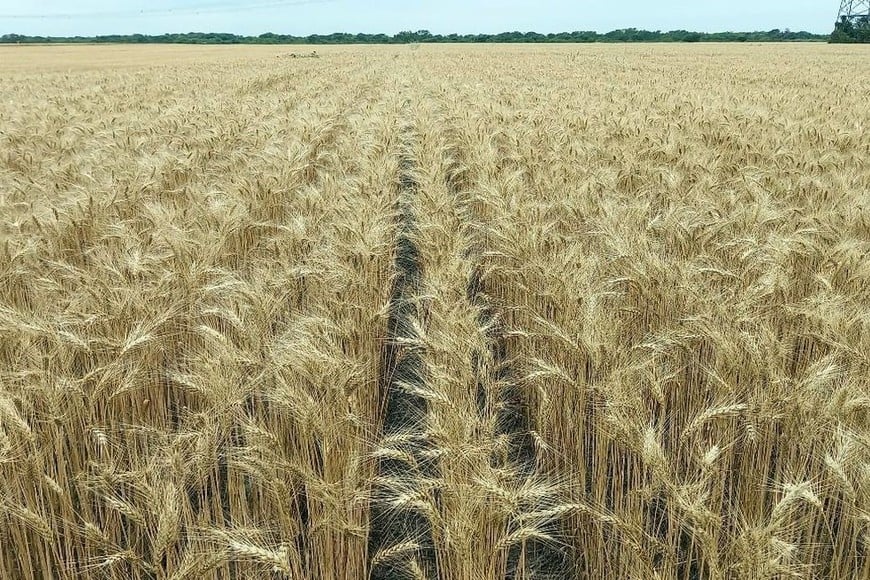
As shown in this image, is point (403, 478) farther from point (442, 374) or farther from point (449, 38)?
point (449, 38)

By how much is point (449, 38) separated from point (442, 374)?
102257mm

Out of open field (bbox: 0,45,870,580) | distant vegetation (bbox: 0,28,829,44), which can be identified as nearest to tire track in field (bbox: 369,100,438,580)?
→ open field (bbox: 0,45,870,580)

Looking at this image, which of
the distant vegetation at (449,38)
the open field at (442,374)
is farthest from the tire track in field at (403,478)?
the distant vegetation at (449,38)

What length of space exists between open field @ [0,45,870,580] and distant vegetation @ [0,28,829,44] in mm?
77828

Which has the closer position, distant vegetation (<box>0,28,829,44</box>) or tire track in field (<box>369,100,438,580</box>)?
tire track in field (<box>369,100,438,580</box>)

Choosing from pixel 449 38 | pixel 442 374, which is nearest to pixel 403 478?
pixel 442 374

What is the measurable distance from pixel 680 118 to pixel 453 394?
7109 millimetres

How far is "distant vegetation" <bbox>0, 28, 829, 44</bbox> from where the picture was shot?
254ft

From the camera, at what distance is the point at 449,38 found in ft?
315

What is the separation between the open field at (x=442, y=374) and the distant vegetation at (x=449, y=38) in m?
77.8

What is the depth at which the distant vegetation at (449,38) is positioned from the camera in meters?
77.6

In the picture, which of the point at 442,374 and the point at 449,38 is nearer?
the point at 442,374

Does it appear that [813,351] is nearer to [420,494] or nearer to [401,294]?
[420,494]

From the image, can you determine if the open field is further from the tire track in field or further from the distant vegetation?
the distant vegetation
